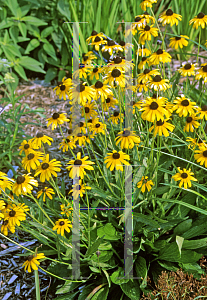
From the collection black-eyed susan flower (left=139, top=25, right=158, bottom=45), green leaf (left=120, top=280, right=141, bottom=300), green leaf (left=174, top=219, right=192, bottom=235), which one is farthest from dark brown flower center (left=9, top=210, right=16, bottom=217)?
black-eyed susan flower (left=139, top=25, right=158, bottom=45)

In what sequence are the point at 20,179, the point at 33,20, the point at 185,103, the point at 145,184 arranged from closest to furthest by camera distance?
the point at 20,179 < the point at 185,103 < the point at 145,184 < the point at 33,20

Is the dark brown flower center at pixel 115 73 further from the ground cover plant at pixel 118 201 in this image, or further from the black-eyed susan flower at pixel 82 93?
the black-eyed susan flower at pixel 82 93

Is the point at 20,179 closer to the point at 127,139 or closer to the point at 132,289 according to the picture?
the point at 127,139

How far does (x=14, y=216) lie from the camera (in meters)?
1.33

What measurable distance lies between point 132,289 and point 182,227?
1.45 ft

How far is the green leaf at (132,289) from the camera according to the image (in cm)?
152

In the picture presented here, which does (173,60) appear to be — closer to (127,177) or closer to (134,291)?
(127,177)

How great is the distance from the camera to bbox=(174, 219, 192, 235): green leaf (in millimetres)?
1687

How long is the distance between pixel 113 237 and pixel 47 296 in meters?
0.53

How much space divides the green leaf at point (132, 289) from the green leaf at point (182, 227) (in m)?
0.37

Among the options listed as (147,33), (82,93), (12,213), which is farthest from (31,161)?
(147,33)

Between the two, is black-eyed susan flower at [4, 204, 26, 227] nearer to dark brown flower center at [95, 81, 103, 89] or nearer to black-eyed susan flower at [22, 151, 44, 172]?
black-eyed susan flower at [22, 151, 44, 172]

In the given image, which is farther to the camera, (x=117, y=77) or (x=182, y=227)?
(x=182, y=227)

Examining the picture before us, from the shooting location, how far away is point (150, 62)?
1.66 meters
